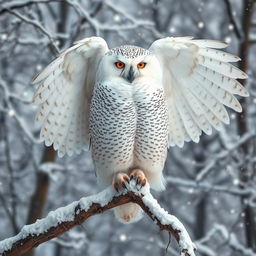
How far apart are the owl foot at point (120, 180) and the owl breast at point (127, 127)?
101 mm

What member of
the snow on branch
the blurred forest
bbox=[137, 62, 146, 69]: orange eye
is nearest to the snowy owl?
bbox=[137, 62, 146, 69]: orange eye

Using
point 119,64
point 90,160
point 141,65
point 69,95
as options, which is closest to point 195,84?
point 141,65

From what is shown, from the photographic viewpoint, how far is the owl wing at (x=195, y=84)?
4984 mm

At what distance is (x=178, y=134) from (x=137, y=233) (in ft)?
32.4

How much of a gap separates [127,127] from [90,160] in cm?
895

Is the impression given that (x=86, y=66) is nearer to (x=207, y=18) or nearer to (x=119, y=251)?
(x=207, y=18)

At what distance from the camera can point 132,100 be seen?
4.65 metres

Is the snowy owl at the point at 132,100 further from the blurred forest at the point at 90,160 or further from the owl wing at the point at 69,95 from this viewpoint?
the blurred forest at the point at 90,160

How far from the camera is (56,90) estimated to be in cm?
507

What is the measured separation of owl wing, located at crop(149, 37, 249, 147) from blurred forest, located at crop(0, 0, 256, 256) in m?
1.00

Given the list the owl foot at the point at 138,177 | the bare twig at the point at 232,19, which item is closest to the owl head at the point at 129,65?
Answer: the owl foot at the point at 138,177

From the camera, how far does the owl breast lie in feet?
15.2

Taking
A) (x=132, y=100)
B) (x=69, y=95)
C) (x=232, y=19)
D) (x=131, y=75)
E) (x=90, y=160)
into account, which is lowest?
(x=90, y=160)

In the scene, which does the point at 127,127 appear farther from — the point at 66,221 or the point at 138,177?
the point at 66,221
